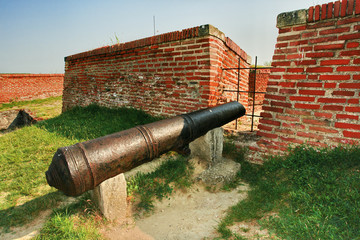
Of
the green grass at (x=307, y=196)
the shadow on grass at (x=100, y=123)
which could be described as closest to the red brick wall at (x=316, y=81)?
the green grass at (x=307, y=196)

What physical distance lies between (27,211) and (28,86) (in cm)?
1745

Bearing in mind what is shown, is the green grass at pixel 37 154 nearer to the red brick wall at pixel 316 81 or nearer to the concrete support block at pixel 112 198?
the concrete support block at pixel 112 198

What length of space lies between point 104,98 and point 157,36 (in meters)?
2.98

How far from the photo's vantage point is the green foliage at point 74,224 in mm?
1841

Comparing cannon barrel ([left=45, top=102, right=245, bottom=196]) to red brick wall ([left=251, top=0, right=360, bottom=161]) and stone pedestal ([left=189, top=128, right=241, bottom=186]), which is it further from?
red brick wall ([left=251, top=0, right=360, bottom=161])

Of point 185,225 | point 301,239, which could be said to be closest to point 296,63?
point 301,239

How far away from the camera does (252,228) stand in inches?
80.0

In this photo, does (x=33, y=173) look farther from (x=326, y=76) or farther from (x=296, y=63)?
(x=326, y=76)

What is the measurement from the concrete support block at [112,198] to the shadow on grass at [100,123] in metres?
2.25

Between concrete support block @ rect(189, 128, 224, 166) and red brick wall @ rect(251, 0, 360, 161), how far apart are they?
0.83 m

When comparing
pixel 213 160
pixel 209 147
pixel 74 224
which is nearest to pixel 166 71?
pixel 209 147

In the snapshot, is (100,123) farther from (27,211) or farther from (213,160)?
(213,160)

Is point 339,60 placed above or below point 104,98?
above

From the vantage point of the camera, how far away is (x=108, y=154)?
1.66 metres
